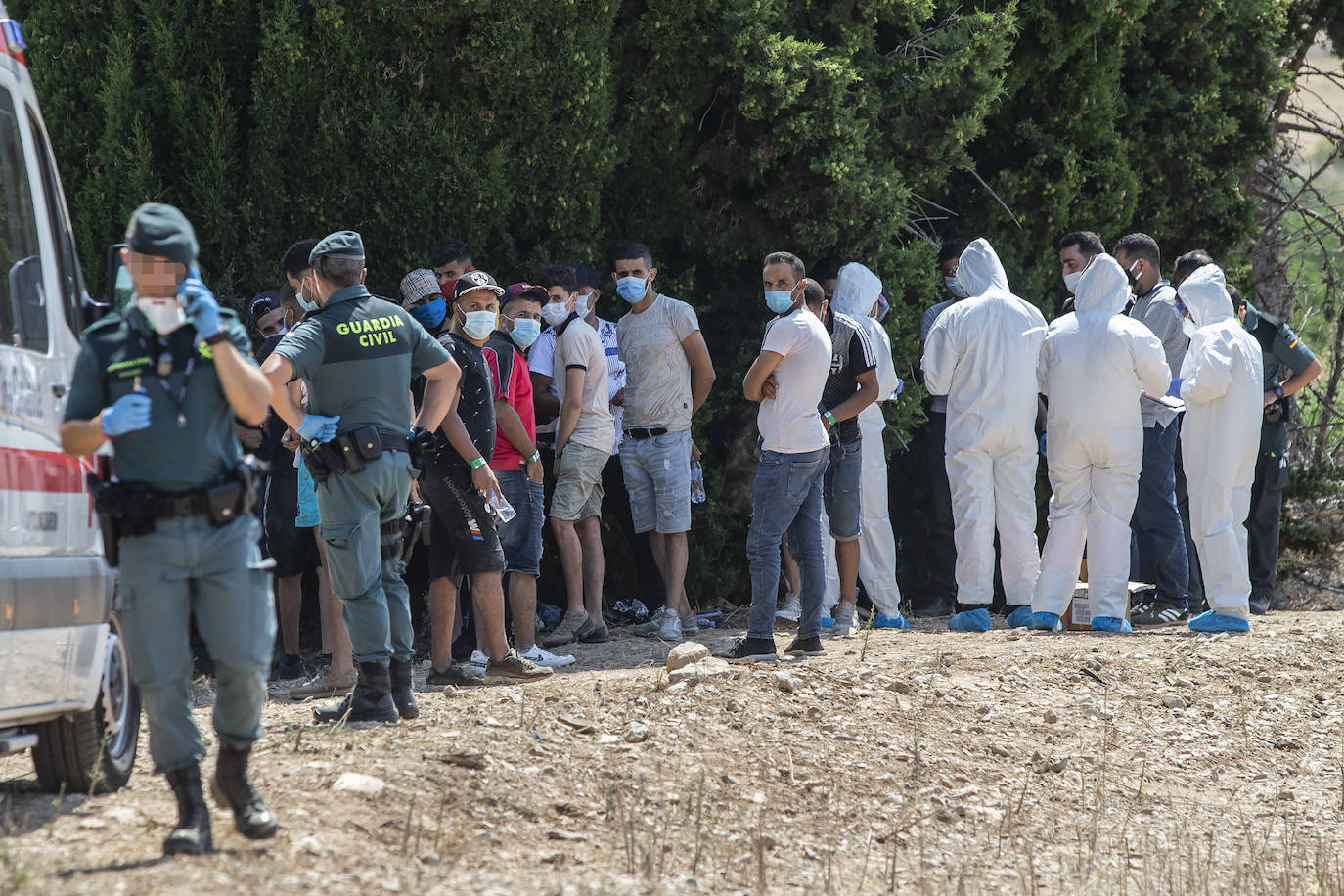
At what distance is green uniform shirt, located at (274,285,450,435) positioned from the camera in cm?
574

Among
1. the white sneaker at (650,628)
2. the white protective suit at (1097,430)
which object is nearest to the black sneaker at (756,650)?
the white sneaker at (650,628)

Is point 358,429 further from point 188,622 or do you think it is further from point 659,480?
point 659,480

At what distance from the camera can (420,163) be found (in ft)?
30.2

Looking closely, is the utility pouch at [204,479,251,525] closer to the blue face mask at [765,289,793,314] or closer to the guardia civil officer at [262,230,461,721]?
Answer: the guardia civil officer at [262,230,461,721]

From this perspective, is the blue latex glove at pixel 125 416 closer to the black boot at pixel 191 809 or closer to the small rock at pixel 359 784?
the black boot at pixel 191 809

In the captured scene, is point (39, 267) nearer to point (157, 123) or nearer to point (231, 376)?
point (231, 376)

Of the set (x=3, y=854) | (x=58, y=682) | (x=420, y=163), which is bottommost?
(x=3, y=854)

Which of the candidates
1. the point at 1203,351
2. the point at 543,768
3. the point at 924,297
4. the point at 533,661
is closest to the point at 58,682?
the point at 543,768

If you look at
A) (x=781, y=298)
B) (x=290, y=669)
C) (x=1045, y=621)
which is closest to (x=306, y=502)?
(x=290, y=669)

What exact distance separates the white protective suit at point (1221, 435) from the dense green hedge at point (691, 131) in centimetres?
239

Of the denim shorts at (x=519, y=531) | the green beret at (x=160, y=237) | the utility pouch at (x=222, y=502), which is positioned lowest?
the denim shorts at (x=519, y=531)

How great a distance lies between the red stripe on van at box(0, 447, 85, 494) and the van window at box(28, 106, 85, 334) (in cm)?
59

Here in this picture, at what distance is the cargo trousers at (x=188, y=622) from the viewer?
4.06m

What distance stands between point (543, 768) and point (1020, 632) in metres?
4.23
